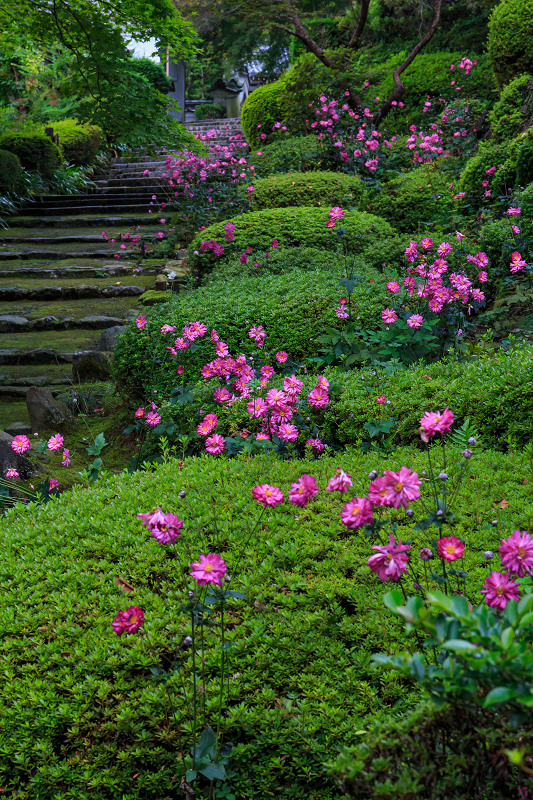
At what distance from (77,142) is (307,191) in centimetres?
844

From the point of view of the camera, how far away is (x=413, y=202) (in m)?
7.16

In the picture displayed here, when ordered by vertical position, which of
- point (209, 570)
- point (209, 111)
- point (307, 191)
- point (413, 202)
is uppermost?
point (209, 111)

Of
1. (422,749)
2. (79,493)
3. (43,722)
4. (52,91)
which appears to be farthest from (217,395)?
(52,91)

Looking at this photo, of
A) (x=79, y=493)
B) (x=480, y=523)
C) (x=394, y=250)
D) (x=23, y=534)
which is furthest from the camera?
(x=394, y=250)

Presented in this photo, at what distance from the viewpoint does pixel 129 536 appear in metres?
2.12

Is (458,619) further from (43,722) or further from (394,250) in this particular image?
(394,250)

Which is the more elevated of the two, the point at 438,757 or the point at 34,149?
the point at 34,149

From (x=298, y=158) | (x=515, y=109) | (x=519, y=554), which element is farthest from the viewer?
(x=298, y=158)

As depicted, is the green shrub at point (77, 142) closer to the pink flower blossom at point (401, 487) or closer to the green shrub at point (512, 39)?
the green shrub at point (512, 39)

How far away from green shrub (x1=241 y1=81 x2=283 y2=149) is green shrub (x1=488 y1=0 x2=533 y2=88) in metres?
5.31

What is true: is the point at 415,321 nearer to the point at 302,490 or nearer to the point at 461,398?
the point at 461,398

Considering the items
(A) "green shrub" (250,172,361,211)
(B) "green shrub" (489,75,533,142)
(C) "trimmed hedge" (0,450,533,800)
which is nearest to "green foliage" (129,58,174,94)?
(A) "green shrub" (250,172,361,211)

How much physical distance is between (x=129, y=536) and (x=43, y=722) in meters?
0.70

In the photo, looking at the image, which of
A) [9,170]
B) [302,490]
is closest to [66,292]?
[9,170]
